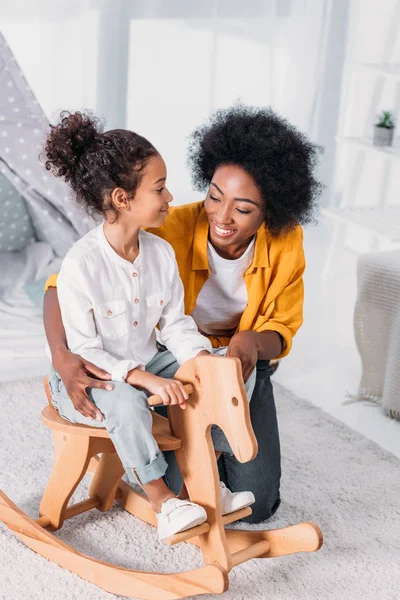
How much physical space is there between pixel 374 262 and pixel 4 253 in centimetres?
122

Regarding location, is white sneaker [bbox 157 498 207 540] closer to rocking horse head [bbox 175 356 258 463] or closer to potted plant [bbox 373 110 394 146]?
rocking horse head [bbox 175 356 258 463]

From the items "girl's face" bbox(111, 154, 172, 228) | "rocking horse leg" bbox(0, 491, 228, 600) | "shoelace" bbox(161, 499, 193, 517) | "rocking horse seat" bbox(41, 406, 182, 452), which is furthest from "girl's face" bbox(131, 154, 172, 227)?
"rocking horse leg" bbox(0, 491, 228, 600)

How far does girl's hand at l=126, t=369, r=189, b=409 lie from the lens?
1.44 m

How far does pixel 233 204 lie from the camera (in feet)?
5.36

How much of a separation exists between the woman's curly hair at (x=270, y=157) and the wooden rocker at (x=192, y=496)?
40 centimetres

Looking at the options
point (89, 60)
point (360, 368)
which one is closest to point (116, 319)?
point (360, 368)

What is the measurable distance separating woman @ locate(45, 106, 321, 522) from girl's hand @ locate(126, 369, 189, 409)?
20 centimetres

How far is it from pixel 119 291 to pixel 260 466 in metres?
0.49

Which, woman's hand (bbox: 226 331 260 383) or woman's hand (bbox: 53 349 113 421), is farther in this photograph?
woman's hand (bbox: 226 331 260 383)

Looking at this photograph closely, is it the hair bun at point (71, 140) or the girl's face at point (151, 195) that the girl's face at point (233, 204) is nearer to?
the girl's face at point (151, 195)

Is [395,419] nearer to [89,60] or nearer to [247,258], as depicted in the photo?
[247,258]

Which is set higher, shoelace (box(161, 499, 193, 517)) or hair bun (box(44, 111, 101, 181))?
hair bun (box(44, 111, 101, 181))

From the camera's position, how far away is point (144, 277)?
157 cm

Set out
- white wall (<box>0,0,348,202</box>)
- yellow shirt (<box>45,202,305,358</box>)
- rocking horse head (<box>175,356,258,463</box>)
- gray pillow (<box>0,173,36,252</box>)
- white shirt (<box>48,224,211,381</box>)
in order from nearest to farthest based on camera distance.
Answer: rocking horse head (<box>175,356,258,463</box>)
white shirt (<box>48,224,211,381</box>)
yellow shirt (<box>45,202,305,358</box>)
white wall (<box>0,0,348,202</box>)
gray pillow (<box>0,173,36,252</box>)
